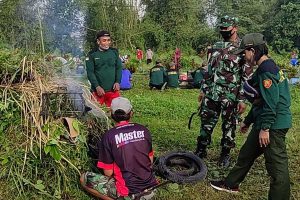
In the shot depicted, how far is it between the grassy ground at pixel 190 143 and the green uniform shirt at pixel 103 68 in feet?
3.78

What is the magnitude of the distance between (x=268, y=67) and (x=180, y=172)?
1.64 meters

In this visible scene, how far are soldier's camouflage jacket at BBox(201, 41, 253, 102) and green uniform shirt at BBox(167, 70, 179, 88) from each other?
27.6 feet

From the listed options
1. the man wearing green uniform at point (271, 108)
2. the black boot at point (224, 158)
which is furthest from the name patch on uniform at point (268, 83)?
the black boot at point (224, 158)

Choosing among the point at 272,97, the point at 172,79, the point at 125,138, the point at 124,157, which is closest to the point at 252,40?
the point at 272,97

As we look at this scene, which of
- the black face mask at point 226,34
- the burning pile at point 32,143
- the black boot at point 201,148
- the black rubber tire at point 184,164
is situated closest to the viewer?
the burning pile at point 32,143

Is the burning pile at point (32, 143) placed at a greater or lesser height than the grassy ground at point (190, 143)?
greater

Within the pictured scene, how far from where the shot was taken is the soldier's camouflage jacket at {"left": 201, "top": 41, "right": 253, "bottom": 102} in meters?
4.66

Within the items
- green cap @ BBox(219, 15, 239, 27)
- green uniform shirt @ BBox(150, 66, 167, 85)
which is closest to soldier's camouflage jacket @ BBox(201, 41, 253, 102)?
green cap @ BBox(219, 15, 239, 27)

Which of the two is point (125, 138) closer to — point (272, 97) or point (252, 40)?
point (272, 97)

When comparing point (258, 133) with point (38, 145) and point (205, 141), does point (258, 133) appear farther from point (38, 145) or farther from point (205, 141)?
point (38, 145)

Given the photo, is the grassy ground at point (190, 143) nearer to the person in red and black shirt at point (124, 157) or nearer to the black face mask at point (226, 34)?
the person in red and black shirt at point (124, 157)

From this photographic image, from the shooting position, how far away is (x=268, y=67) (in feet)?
11.2

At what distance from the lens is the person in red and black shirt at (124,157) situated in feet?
11.5

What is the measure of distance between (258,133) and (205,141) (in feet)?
4.44
